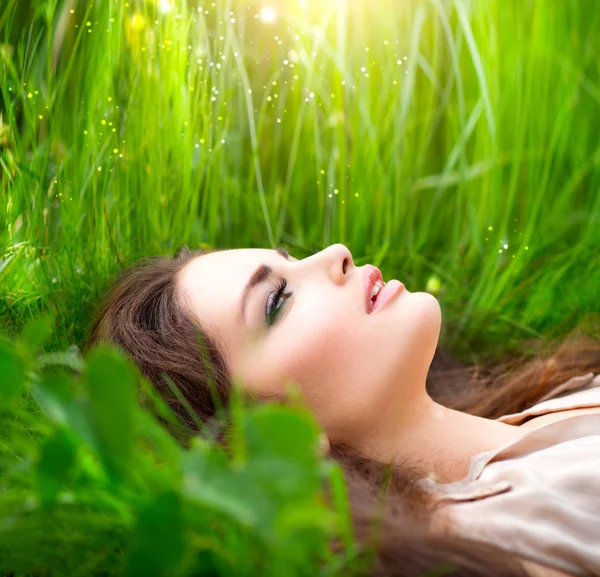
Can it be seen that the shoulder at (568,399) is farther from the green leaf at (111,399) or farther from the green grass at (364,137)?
the green leaf at (111,399)

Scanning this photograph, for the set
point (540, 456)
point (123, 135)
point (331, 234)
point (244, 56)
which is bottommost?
point (540, 456)

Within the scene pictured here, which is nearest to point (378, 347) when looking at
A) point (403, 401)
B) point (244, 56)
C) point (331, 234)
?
point (403, 401)

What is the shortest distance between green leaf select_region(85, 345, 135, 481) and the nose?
67 centimetres

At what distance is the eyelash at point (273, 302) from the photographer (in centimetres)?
104

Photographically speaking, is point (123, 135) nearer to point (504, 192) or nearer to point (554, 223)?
point (504, 192)

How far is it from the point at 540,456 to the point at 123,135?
1.11 metres

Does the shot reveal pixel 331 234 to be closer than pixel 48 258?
No

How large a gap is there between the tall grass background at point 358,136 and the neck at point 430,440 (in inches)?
22.3

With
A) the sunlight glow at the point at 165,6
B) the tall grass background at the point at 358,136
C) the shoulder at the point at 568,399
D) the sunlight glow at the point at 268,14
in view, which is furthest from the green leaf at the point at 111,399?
the sunlight glow at the point at 268,14

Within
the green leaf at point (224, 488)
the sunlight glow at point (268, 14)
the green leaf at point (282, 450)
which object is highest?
the sunlight glow at point (268, 14)

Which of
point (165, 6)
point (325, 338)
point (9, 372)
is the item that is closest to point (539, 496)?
point (325, 338)

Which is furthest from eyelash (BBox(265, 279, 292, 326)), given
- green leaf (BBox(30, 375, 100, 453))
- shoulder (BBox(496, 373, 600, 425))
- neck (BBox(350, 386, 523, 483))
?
green leaf (BBox(30, 375, 100, 453))

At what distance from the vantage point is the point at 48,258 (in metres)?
1.42

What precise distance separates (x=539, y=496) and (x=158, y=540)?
1.98ft
